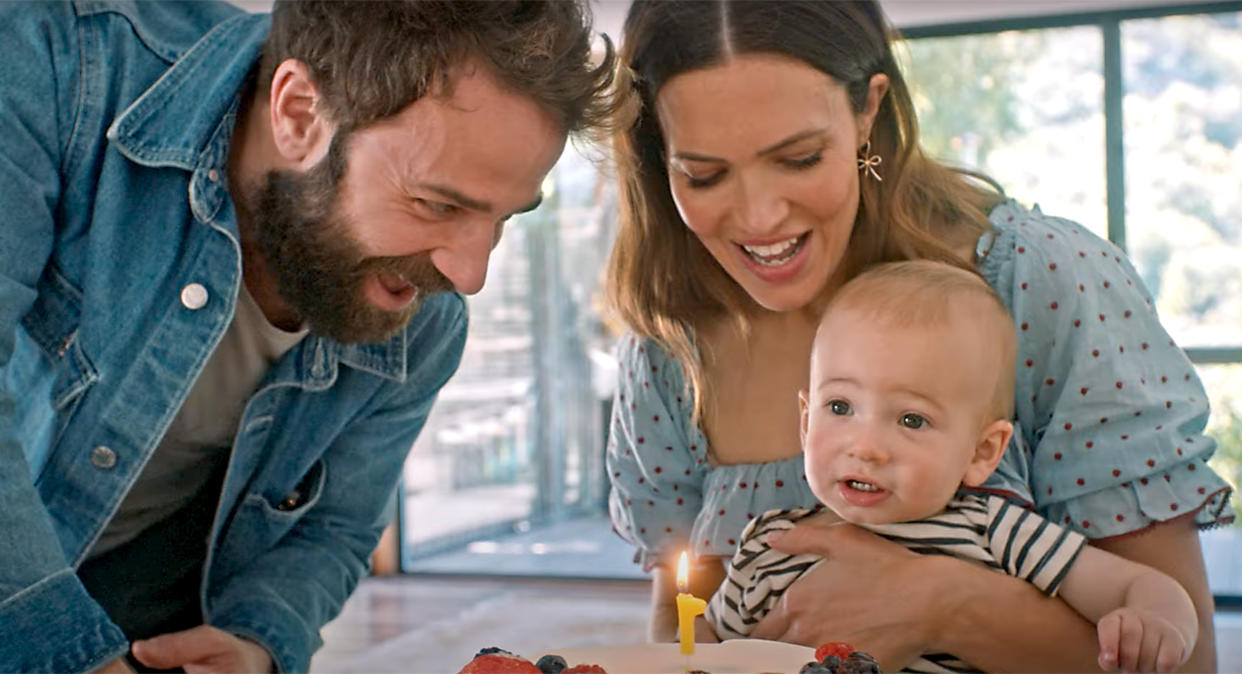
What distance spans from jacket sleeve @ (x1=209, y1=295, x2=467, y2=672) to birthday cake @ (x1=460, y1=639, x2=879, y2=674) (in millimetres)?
882

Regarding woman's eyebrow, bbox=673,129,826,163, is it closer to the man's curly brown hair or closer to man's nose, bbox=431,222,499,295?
the man's curly brown hair

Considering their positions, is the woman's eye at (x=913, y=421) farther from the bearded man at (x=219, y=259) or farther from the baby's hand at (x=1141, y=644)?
the bearded man at (x=219, y=259)

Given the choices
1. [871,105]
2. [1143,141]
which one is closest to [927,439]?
[871,105]

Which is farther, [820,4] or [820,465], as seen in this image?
[820,4]

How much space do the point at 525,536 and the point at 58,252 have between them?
167 inches

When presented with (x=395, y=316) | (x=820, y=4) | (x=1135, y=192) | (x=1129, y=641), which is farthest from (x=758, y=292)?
(x=1135, y=192)

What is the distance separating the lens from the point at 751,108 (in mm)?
1506

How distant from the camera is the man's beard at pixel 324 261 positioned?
1.59 meters

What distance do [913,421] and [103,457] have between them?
39.1 inches

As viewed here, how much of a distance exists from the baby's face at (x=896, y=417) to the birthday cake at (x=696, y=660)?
0.42 meters

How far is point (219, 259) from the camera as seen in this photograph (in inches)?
63.1

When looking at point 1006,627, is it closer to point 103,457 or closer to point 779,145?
point 779,145

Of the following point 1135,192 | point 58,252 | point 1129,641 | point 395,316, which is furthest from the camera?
point 1135,192

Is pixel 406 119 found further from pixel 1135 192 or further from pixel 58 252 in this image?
pixel 1135 192
